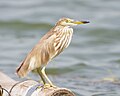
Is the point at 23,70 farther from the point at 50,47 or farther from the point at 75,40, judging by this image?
the point at 75,40

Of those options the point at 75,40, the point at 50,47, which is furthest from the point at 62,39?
the point at 75,40

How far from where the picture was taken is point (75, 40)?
1385 cm

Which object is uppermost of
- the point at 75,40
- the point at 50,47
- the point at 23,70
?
the point at 50,47

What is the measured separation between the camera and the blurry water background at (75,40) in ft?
33.8

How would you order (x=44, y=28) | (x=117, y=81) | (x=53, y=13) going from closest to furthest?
(x=117, y=81)
(x=44, y=28)
(x=53, y=13)

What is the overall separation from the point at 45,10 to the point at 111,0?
1.90 meters

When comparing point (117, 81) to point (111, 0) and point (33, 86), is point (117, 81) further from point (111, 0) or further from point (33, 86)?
point (111, 0)

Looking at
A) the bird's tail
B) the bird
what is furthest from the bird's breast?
the bird's tail

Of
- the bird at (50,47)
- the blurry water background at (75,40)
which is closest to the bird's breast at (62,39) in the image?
the bird at (50,47)

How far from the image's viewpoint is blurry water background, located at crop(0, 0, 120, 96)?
10.3m

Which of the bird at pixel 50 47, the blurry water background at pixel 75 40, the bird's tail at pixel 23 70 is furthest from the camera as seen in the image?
the blurry water background at pixel 75 40

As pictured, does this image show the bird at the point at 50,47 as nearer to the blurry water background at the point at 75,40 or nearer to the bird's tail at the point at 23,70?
the bird's tail at the point at 23,70

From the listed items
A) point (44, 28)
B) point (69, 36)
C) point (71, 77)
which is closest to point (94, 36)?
point (44, 28)

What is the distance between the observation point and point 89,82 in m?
10.1
